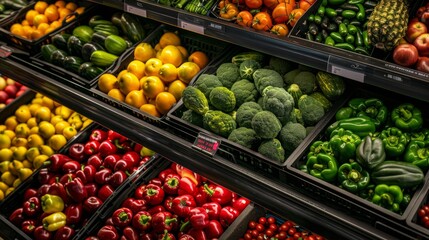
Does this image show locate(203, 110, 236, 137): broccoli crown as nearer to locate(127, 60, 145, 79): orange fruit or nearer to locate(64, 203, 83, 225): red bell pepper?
locate(127, 60, 145, 79): orange fruit

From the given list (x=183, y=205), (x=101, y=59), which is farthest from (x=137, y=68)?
(x=183, y=205)

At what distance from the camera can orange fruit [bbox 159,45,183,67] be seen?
2.51m

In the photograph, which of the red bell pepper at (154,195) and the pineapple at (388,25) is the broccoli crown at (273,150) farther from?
the red bell pepper at (154,195)

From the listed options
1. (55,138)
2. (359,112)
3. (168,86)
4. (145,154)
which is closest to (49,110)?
(55,138)

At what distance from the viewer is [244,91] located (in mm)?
2082

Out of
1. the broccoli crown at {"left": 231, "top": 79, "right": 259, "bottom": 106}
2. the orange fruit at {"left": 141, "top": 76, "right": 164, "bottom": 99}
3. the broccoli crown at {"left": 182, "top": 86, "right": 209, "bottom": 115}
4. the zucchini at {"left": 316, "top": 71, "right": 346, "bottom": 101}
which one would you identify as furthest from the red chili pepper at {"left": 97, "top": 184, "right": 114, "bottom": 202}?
the zucchini at {"left": 316, "top": 71, "right": 346, "bottom": 101}

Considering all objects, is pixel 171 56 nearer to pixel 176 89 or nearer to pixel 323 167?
pixel 176 89

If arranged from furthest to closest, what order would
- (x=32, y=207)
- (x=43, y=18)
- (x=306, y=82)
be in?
(x=43, y=18) → (x=32, y=207) → (x=306, y=82)

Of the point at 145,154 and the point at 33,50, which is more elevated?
the point at 33,50

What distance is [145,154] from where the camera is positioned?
2709mm

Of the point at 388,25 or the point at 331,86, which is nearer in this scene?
the point at 388,25

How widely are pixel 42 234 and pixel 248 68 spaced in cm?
142

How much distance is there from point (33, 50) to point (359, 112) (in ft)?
6.78

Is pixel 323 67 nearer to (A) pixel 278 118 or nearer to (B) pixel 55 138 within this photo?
(A) pixel 278 118
